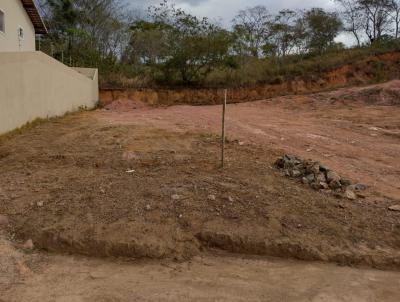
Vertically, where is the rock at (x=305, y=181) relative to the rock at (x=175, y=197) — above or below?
above

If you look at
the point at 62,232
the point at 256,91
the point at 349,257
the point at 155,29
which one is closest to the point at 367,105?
the point at 256,91

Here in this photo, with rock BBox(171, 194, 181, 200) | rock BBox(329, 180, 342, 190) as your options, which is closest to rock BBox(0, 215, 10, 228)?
rock BBox(171, 194, 181, 200)

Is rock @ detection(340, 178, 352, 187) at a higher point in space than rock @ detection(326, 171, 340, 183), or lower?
lower

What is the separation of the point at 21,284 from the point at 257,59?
21.7 metres

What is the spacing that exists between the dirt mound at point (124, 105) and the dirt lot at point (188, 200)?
30.7ft

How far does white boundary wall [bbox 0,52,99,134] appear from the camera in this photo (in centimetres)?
1013

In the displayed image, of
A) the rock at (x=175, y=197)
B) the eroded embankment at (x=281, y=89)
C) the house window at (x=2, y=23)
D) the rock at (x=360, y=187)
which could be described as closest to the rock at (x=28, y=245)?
the rock at (x=175, y=197)

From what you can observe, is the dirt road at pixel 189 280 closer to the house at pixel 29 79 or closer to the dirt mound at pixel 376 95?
the house at pixel 29 79

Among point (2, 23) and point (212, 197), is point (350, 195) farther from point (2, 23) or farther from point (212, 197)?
point (2, 23)

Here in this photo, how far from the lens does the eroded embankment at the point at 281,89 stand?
21.1 m

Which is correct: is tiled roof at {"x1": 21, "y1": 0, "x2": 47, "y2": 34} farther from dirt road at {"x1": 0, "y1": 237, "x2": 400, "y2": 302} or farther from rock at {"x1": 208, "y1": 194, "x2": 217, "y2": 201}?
dirt road at {"x1": 0, "y1": 237, "x2": 400, "y2": 302}

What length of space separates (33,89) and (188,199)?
26.3 feet

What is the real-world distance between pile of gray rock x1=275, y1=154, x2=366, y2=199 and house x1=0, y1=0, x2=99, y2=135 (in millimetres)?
6684

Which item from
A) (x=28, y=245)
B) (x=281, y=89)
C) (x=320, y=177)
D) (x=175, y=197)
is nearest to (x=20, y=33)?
(x=281, y=89)
